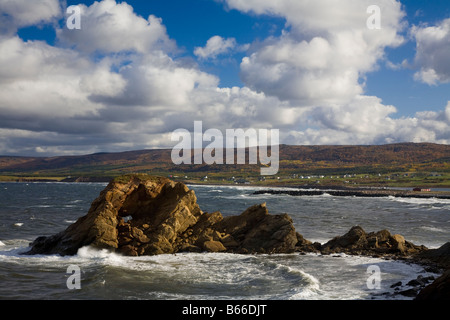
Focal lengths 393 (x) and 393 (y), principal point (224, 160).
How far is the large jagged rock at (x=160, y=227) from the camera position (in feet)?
99.7

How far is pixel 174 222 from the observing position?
3262 centimetres

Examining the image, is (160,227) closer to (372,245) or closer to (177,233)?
(177,233)

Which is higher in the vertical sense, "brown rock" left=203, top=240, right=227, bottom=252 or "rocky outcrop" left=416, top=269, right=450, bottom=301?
"rocky outcrop" left=416, top=269, right=450, bottom=301

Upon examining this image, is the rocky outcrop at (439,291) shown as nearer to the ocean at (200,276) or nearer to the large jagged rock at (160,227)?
the ocean at (200,276)

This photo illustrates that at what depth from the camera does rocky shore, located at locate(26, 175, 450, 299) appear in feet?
99.2

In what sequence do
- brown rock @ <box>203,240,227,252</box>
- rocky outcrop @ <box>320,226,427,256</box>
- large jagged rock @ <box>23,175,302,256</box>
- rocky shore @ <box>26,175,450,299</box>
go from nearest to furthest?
rocky shore @ <box>26,175,450,299</box> < large jagged rock @ <box>23,175,302,256</box> < rocky outcrop @ <box>320,226,427,256</box> < brown rock @ <box>203,240,227,252</box>

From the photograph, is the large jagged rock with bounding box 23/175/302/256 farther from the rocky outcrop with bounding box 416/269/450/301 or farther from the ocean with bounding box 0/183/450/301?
the rocky outcrop with bounding box 416/269/450/301

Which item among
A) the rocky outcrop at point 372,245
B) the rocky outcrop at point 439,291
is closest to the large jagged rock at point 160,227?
the rocky outcrop at point 372,245

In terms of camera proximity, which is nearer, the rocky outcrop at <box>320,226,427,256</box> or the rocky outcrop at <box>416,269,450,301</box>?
the rocky outcrop at <box>416,269,450,301</box>

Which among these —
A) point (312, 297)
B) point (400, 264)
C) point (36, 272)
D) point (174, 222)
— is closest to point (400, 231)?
point (400, 264)

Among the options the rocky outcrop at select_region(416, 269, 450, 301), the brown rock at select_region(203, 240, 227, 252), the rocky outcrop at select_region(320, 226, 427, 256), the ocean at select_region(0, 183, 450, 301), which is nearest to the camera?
the rocky outcrop at select_region(416, 269, 450, 301)

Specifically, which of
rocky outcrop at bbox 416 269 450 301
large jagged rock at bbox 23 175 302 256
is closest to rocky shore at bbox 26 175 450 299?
large jagged rock at bbox 23 175 302 256
